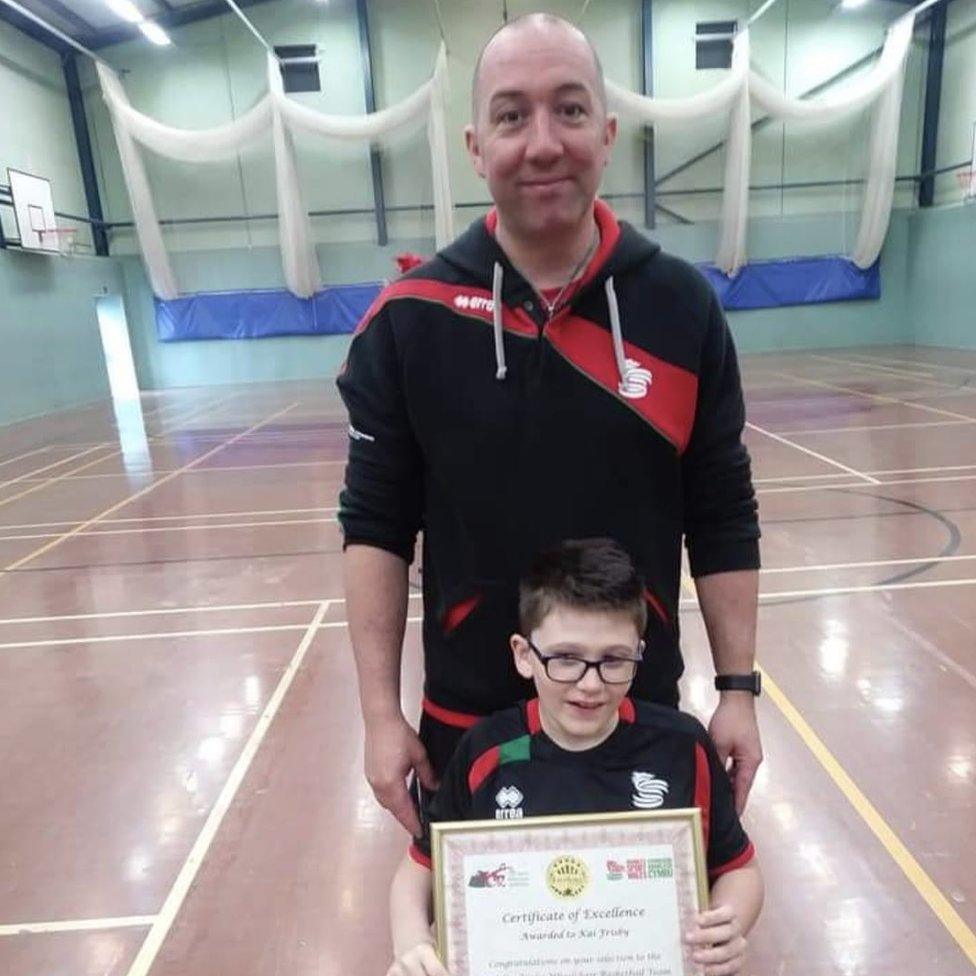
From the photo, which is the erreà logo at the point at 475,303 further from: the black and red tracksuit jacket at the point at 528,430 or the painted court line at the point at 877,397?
the painted court line at the point at 877,397

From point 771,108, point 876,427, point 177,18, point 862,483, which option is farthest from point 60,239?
point 862,483

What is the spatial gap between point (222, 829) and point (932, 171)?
1888cm

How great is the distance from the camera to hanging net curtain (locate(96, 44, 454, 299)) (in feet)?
50.0

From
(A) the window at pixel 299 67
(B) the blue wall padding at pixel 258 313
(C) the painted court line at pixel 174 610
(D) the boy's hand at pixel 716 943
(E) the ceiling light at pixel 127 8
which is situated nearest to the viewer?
(D) the boy's hand at pixel 716 943

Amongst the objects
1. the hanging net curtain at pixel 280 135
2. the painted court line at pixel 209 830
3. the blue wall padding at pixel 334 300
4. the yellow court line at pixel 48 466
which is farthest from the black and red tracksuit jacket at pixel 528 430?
the blue wall padding at pixel 334 300

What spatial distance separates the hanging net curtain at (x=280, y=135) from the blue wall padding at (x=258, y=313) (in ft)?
5.06

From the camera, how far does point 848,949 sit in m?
1.97

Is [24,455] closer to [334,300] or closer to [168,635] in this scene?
[168,635]

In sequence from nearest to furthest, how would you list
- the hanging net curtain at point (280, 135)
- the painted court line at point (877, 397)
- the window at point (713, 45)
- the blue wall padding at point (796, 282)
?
1. the painted court line at point (877, 397)
2. the hanging net curtain at point (280, 135)
3. the window at point (713, 45)
4. the blue wall padding at point (796, 282)

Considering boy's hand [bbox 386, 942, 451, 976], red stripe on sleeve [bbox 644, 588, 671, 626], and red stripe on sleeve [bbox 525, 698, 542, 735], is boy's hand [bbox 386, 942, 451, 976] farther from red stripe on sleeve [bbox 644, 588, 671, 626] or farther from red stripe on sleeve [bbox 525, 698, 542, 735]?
red stripe on sleeve [bbox 644, 588, 671, 626]

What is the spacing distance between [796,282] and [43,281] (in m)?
14.3

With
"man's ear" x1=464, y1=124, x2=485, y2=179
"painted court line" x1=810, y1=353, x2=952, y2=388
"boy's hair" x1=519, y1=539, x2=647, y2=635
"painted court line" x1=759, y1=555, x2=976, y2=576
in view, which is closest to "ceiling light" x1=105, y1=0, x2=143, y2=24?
"painted court line" x1=810, y1=353, x2=952, y2=388

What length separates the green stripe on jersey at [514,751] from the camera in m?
1.27

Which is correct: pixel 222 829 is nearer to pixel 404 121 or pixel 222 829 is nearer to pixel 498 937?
pixel 498 937
